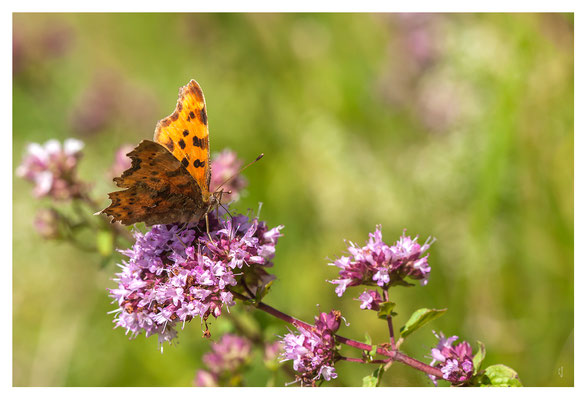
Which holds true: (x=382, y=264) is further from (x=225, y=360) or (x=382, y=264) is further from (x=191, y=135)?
(x=225, y=360)

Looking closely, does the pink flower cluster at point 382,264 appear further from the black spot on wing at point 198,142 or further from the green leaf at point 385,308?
the black spot on wing at point 198,142

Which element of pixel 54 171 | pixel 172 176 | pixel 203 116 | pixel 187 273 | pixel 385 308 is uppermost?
pixel 54 171

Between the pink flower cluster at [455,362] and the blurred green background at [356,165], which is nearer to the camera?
the pink flower cluster at [455,362]

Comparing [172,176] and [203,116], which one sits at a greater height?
[203,116]

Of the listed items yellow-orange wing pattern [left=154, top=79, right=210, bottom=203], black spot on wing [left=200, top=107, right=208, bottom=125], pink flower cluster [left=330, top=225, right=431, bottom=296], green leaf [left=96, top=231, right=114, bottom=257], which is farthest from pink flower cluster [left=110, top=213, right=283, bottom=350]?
green leaf [left=96, top=231, right=114, bottom=257]

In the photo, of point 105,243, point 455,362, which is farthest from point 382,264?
point 105,243

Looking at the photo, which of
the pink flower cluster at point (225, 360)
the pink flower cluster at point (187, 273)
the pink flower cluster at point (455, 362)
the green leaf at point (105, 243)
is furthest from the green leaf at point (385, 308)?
the green leaf at point (105, 243)

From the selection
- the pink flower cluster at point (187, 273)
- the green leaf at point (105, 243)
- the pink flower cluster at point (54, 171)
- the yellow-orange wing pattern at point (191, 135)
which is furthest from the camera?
the pink flower cluster at point (54, 171)

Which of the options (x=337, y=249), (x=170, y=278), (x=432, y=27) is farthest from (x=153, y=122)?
(x=170, y=278)
